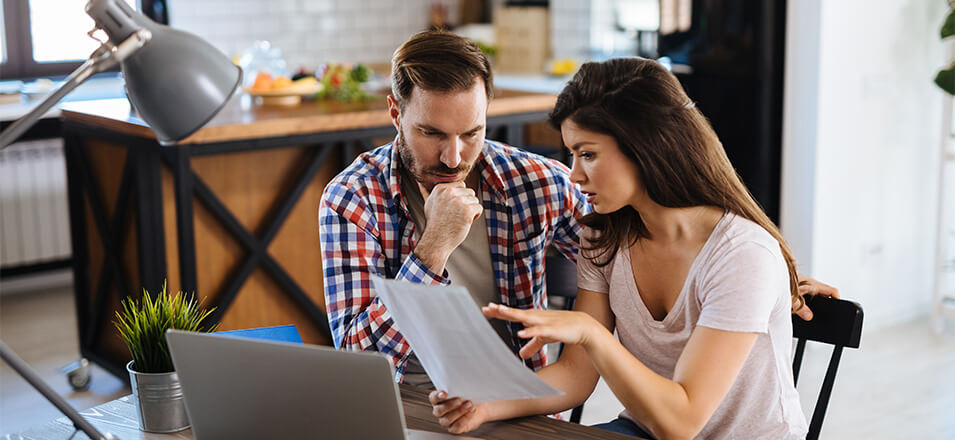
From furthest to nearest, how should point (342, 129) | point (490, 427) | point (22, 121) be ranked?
point (342, 129) < point (490, 427) < point (22, 121)

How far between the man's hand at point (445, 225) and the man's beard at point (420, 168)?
0.54ft

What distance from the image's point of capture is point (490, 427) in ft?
4.62

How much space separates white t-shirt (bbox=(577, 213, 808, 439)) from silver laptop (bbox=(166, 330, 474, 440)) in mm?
566

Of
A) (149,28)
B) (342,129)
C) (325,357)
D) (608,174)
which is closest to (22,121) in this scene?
(149,28)

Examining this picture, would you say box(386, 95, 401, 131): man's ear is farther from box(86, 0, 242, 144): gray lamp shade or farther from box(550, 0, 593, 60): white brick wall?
box(550, 0, 593, 60): white brick wall

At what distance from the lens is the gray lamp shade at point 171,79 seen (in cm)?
116

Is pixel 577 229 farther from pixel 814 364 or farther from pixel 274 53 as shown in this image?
pixel 274 53

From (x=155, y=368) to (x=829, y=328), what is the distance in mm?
1110

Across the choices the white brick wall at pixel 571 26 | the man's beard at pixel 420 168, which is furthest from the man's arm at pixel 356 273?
the white brick wall at pixel 571 26

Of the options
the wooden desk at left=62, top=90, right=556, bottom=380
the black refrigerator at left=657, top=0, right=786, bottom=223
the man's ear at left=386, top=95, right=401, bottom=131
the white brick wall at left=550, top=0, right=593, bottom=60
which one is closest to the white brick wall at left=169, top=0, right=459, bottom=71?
the white brick wall at left=550, top=0, right=593, bottom=60

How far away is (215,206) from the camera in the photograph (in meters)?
3.29

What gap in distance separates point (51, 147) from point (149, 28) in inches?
165

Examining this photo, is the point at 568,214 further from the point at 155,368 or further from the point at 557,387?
the point at 155,368

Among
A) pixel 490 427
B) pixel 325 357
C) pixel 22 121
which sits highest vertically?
pixel 22 121
